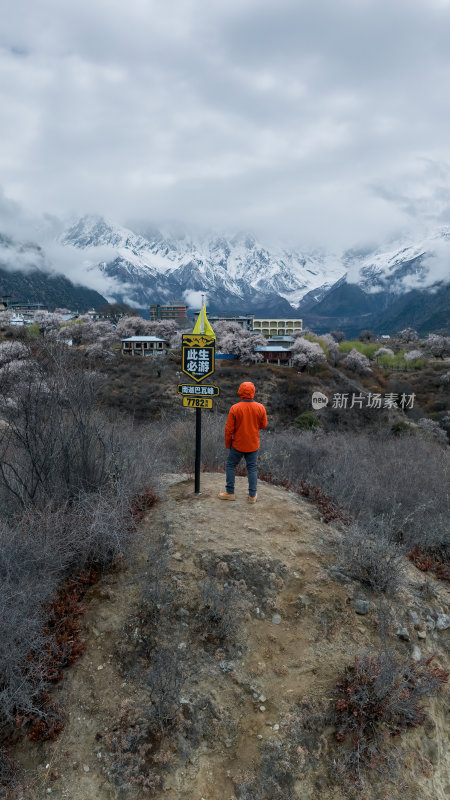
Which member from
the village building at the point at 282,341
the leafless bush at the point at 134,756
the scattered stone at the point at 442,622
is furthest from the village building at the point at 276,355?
the leafless bush at the point at 134,756

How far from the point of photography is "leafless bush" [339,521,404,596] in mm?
4441

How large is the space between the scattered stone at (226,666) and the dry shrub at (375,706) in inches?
36.3

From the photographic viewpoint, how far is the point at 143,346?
185 feet

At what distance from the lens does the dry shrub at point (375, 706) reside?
305 centimetres

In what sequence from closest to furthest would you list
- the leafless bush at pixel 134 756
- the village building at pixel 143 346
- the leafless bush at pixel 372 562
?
the leafless bush at pixel 134 756 → the leafless bush at pixel 372 562 → the village building at pixel 143 346

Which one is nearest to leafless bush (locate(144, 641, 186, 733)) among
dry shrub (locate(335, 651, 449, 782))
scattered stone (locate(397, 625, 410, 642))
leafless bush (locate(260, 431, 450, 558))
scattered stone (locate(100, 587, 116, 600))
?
scattered stone (locate(100, 587, 116, 600))

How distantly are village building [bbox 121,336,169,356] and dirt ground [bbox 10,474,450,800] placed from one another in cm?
5160

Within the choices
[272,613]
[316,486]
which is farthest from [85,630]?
[316,486]

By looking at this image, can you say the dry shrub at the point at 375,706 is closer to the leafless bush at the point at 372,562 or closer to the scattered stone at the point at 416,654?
the scattered stone at the point at 416,654

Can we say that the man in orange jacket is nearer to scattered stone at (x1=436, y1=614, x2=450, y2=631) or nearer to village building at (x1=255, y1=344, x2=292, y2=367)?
scattered stone at (x1=436, y1=614, x2=450, y2=631)

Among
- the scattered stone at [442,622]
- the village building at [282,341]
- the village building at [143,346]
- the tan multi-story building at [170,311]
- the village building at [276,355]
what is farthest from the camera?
the tan multi-story building at [170,311]

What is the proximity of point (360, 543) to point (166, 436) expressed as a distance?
7.33 m

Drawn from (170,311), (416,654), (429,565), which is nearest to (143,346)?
(429,565)

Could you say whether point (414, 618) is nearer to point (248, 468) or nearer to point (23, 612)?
point (248, 468)
